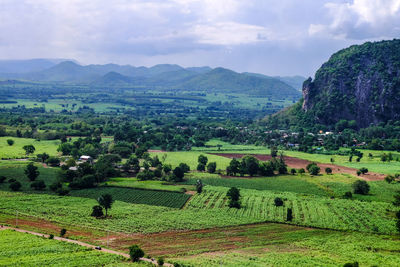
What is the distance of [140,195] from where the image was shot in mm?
73938

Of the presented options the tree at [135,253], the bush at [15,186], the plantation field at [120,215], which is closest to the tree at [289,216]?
the plantation field at [120,215]

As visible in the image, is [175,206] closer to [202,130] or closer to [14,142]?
[14,142]

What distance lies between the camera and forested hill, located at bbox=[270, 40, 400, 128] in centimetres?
17550

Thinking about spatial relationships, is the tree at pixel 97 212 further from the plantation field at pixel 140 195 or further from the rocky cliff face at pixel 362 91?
the rocky cliff face at pixel 362 91

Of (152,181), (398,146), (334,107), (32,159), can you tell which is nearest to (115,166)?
(152,181)

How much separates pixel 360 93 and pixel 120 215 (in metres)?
157

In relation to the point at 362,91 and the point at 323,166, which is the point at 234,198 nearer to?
the point at 323,166

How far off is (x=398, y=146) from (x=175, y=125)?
100 m

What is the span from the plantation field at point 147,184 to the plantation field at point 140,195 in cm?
156

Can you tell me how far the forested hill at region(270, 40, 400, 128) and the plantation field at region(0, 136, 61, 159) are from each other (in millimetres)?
110898

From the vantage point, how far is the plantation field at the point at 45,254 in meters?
44.0

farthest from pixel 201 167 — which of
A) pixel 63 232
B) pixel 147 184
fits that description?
pixel 63 232

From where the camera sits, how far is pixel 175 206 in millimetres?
67625

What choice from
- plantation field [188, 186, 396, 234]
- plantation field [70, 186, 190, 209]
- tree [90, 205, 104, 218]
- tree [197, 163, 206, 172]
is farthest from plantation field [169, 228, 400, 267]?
tree [197, 163, 206, 172]
